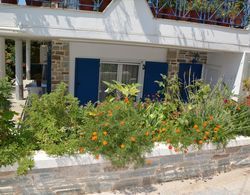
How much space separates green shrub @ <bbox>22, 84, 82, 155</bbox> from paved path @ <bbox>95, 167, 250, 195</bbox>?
Answer: 3.09 feet

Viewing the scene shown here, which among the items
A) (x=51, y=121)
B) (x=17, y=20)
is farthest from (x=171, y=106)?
(x=17, y=20)

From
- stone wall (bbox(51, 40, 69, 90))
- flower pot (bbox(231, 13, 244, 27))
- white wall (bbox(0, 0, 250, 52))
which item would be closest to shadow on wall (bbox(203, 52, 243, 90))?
flower pot (bbox(231, 13, 244, 27))

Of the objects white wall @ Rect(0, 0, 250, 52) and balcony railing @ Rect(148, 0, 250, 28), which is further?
balcony railing @ Rect(148, 0, 250, 28)

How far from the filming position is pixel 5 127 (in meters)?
3.16

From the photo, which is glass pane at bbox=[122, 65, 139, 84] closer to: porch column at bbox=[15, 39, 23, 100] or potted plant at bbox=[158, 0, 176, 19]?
potted plant at bbox=[158, 0, 176, 19]

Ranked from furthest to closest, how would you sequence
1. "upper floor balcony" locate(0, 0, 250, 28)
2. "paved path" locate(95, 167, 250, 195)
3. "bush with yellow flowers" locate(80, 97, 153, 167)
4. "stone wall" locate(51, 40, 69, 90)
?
1. "stone wall" locate(51, 40, 69, 90)
2. "upper floor balcony" locate(0, 0, 250, 28)
3. "paved path" locate(95, 167, 250, 195)
4. "bush with yellow flowers" locate(80, 97, 153, 167)

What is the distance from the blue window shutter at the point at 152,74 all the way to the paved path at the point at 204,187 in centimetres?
509

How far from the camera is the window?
876cm

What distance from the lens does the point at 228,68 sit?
8805 mm

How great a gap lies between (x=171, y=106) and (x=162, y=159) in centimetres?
111

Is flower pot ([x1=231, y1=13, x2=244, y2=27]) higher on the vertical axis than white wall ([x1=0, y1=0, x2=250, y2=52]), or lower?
higher

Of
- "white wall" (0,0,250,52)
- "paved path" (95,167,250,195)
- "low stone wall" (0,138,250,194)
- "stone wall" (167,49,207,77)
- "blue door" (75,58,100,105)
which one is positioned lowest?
"paved path" (95,167,250,195)

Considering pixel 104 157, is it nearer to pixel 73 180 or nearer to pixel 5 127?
pixel 73 180

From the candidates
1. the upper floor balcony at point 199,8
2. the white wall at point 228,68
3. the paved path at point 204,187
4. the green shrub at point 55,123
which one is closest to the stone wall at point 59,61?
the upper floor balcony at point 199,8
